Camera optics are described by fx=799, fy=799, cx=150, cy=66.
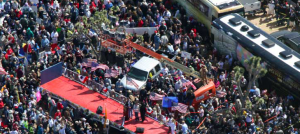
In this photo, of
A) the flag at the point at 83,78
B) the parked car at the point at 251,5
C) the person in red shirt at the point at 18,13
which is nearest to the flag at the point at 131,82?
the flag at the point at 83,78

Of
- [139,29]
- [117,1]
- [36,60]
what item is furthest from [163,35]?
[36,60]

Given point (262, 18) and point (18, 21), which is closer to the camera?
point (18, 21)

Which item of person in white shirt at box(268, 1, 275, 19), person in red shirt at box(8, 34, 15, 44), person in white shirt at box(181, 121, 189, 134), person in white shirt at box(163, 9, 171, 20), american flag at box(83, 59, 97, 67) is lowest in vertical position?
person in white shirt at box(181, 121, 189, 134)

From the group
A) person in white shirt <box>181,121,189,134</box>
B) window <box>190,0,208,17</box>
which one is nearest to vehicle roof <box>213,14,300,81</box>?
window <box>190,0,208,17</box>

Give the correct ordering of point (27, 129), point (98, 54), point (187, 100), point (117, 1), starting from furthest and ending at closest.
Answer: point (117, 1)
point (98, 54)
point (187, 100)
point (27, 129)

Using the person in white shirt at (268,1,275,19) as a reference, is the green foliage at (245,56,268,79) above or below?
above

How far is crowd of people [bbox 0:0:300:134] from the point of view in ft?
141

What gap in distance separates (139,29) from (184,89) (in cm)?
741

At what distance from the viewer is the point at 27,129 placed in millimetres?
42250

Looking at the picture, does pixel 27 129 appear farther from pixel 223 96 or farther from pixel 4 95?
pixel 223 96

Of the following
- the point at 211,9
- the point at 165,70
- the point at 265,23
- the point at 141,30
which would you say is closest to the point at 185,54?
the point at 165,70

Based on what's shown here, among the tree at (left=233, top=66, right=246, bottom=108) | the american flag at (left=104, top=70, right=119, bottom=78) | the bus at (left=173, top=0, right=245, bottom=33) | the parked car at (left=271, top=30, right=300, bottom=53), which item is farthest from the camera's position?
the bus at (left=173, top=0, right=245, bottom=33)

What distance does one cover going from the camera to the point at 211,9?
51406 millimetres

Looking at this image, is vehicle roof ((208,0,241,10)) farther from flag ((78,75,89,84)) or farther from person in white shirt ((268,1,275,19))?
flag ((78,75,89,84))
